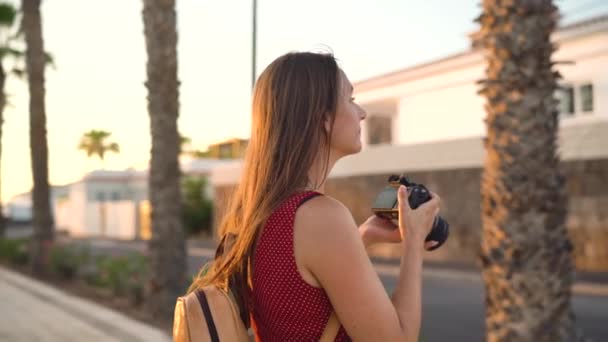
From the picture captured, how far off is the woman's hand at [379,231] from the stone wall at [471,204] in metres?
12.3

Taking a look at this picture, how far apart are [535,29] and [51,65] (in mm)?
25323

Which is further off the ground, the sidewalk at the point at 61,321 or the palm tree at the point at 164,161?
the palm tree at the point at 164,161

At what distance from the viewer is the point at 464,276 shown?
19734mm

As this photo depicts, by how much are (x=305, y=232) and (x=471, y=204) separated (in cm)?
2181

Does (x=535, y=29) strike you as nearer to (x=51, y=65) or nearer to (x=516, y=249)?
(x=516, y=249)

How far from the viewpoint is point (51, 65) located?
2897 centimetres

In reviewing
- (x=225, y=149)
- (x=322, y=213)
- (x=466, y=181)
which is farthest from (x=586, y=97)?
(x=225, y=149)

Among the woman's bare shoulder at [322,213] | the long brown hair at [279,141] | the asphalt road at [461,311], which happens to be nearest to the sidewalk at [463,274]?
the asphalt road at [461,311]

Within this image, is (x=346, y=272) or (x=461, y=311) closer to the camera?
(x=346, y=272)

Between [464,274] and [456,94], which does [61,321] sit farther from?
[456,94]

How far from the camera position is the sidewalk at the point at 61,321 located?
33.9 ft

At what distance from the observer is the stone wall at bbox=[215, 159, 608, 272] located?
1972cm

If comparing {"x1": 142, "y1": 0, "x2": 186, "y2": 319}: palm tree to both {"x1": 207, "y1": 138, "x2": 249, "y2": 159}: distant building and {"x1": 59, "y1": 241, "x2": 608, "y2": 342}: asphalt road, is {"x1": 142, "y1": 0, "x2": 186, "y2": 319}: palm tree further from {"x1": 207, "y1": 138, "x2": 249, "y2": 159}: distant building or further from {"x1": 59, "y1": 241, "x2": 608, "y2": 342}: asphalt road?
{"x1": 207, "y1": 138, "x2": 249, "y2": 159}: distant building

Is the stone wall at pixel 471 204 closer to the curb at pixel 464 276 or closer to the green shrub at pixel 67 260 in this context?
the curb at pixel 464 276
